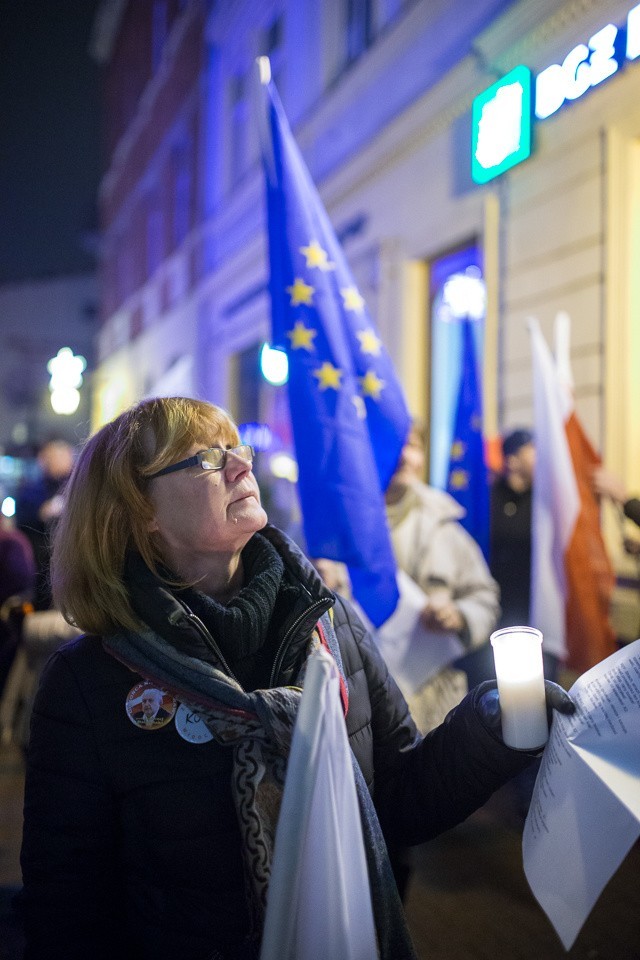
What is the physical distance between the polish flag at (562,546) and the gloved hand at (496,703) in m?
2.19

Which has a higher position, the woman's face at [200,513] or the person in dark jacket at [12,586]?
the woman's face at [200,513]

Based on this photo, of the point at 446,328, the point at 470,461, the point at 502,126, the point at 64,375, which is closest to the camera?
the point at 470,461

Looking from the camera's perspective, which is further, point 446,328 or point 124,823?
point 446,328

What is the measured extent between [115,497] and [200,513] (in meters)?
0.18

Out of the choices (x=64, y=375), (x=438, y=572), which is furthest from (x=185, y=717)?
(x=64, y=375)

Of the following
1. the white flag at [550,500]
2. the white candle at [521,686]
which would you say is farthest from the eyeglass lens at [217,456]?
the white flag at [550,500]

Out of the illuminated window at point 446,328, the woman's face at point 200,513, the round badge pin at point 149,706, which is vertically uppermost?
the illuminated window at point 446,328

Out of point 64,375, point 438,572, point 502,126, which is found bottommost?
point 438,572

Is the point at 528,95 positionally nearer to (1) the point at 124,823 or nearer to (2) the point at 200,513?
(2) the point at 200,513

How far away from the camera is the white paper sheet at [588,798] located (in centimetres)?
117

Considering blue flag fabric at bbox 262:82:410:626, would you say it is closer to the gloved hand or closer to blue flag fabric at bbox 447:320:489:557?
the gloved hand

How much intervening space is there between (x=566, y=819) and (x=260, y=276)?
982cm

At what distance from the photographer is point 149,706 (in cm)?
144

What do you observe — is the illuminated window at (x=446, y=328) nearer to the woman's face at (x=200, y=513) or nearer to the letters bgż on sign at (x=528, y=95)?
the letters bgż on sign at (x=528, y=95)
